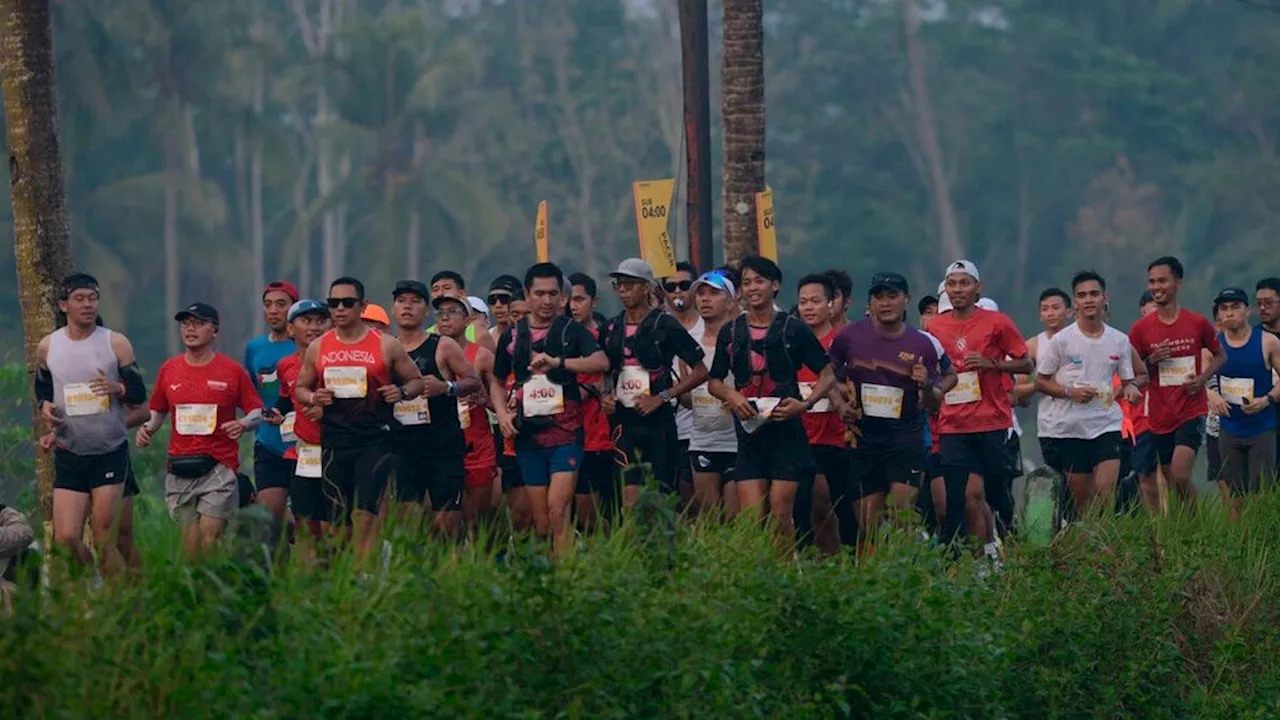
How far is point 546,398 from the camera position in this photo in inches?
553

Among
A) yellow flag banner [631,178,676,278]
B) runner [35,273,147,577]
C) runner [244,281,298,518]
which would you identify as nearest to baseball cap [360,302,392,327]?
runner [244,281,298,518]

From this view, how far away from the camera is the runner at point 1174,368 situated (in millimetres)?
16219

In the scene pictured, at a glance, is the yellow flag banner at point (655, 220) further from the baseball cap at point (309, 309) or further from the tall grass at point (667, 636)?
the tall grass at point (667, 636)

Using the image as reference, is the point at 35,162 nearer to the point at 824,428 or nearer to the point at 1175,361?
the point at 824,428

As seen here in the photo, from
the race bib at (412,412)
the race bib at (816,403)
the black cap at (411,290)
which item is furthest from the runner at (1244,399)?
the race bib at (412,412)

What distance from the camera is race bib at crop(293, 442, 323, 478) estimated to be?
44.8ft

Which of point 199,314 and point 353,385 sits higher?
point 199,314

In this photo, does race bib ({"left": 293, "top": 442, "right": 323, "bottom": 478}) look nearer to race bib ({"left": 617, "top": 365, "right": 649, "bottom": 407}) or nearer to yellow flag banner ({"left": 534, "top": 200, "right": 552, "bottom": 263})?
race bib ({"left": 617, "top": 365, "right": 649, "bottom": 407})

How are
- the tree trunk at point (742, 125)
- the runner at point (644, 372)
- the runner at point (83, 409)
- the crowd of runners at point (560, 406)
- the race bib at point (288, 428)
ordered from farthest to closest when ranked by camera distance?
the tree trunk at point (742, 125), the race bib at point (288, 428), the runner at point (644, 372), the runner at point (83, 409), the crowd of runners at point (560, 406)

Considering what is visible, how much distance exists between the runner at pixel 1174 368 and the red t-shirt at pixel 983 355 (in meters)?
1.43

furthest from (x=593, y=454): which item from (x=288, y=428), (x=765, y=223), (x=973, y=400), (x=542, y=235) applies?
(x=765, y=223)

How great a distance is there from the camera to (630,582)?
31.3 feet

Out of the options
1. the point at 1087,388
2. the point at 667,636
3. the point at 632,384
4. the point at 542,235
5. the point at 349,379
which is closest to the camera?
the point at 667,636

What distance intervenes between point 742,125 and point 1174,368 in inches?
179
